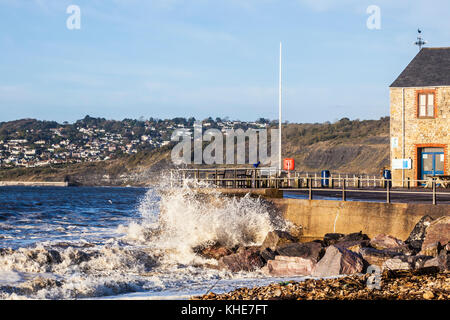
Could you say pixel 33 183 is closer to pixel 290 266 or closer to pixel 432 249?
pixel 290 266

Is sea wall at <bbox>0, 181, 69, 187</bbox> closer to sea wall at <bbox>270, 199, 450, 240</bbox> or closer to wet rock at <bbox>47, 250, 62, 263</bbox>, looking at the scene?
sea wall at <bbox>270, 199, 450, 240</bbox>

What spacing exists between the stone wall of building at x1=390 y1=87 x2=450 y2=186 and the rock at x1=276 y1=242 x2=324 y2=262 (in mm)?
18264

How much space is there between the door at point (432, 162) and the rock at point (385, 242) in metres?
16.1

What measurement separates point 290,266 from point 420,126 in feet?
66.0

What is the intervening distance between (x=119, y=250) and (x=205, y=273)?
391 centimetres

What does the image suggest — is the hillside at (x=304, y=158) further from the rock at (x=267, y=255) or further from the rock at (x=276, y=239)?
the rock at (x=267, y=255)

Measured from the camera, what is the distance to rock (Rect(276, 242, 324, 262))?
15.9 metres

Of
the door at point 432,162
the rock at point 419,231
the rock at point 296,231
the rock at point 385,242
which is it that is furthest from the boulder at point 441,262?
the door at point 432,162

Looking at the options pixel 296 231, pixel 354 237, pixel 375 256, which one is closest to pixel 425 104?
pixel 296 231

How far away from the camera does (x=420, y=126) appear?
33.2 metres

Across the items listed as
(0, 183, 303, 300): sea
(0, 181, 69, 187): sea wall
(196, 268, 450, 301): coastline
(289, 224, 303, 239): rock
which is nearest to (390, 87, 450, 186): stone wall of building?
(0, 183, 303, 300): sea

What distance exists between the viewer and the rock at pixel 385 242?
55.7 feet
